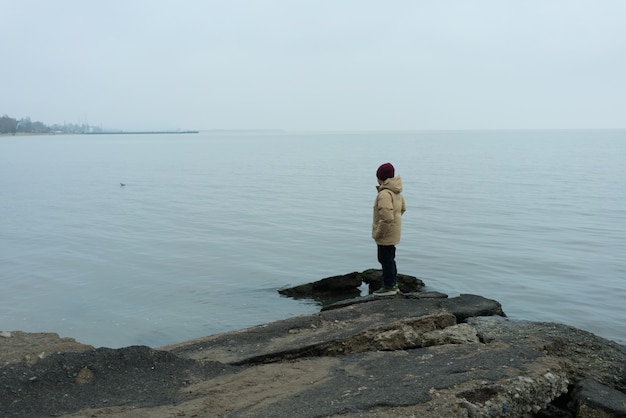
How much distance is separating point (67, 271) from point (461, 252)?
9.67m

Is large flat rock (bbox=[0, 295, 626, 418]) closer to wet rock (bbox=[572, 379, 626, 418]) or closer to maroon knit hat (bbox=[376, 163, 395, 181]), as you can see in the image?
wet rock (bbox=[572, 379, 626, 418])

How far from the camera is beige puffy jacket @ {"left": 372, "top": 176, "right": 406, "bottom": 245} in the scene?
8.24m

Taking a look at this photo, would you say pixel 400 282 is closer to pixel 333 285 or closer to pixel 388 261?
pixel 333 285

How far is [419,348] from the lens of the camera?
626 centimetres

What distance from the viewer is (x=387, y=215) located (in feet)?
27.0

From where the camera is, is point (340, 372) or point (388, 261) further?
point (388, 261)

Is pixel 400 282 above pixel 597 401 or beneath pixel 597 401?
beneath

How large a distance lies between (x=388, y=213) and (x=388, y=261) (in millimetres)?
830

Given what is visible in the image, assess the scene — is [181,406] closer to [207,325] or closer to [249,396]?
[249,396]

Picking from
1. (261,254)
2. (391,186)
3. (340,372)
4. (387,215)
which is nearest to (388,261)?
(387,215)

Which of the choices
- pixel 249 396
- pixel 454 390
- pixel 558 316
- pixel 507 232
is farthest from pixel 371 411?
pixel 507 232

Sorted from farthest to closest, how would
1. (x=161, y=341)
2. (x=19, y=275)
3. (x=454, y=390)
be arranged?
(x=19, y=275)
(x=161, y=341)
(x=454, y=390)

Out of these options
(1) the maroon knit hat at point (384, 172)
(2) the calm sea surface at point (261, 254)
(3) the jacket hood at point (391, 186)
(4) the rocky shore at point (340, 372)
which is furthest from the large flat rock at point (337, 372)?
(2) the calm sea surface at point (261, 254)

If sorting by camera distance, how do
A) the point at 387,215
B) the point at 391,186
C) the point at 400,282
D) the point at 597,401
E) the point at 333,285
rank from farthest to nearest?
the point at 333,285, the point at 400,282, the point at 391,186, the point at 387,215, the point at 597,401
